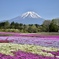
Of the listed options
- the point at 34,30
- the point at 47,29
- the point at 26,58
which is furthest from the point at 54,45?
the point at 47,29

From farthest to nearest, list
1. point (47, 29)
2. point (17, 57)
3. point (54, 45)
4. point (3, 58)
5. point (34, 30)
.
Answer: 1. point (47, 29)
2. point (34, 30)
3. point (54, 45)
4. point (17, 57)
5. point (3, 58)

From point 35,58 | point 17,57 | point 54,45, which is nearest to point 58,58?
point 35,58

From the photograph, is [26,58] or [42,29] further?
[42,29]

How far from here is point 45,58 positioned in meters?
16.6

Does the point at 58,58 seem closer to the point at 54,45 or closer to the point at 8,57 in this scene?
the point at 8,57

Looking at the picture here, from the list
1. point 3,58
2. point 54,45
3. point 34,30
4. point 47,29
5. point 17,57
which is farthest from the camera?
point 47,29

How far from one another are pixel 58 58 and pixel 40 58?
4.17 ft

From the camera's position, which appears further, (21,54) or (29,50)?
(29,50)

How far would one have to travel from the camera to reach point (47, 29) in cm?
8094

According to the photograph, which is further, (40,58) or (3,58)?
(40,58)

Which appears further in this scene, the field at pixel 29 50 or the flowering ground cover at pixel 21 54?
the field at pixel 29 50

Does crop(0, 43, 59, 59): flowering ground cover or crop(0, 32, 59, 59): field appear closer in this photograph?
crop(0, 43, 59, 59): flowering ground cover

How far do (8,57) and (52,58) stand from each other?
3.05 m

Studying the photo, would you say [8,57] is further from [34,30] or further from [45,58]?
[34,30]
